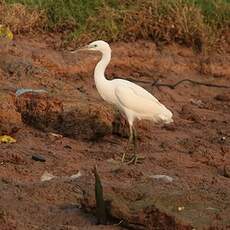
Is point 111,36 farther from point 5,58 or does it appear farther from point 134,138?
point 134,138

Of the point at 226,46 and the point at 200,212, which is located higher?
the point at 200,212

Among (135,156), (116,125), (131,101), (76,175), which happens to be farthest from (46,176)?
(116,125)

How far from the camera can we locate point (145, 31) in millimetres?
12336

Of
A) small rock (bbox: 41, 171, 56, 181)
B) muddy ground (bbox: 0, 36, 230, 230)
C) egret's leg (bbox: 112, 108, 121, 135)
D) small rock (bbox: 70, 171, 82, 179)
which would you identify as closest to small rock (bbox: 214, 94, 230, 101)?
muddy ground (bbox: 0, 36, 230, 230)

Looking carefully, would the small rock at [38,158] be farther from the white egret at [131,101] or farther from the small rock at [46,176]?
the white egret at [131,101]

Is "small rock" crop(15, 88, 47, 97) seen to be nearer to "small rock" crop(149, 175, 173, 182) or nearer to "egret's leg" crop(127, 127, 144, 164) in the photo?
"egret's leg" crop(127, 127, 144, 164)

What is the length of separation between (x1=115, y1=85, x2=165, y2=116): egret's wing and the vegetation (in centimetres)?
312

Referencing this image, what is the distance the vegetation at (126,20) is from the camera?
39.9 feet

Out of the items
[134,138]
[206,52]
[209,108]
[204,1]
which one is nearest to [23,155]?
[134,138]

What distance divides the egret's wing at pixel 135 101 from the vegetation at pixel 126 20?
10.2ft

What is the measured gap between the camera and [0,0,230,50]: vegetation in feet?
39.9

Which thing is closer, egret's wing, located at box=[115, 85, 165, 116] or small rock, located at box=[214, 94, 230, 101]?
egret's wing, located at box=[115, 85, 165, 116]

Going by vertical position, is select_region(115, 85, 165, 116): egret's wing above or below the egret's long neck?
below

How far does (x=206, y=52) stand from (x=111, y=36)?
148 centimetres
